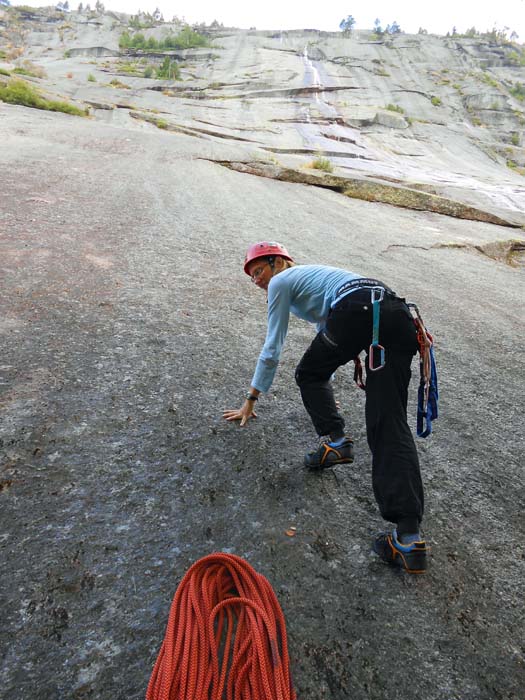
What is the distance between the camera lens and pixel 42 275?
4.84 meters

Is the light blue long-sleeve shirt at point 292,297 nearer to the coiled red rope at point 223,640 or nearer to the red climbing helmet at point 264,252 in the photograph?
the red climbing helmet at point 264,252

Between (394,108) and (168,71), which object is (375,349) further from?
(168,71)

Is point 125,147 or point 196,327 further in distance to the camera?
point 125,147

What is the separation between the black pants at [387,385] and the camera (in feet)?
6.75

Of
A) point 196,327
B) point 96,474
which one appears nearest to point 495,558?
point 96,474

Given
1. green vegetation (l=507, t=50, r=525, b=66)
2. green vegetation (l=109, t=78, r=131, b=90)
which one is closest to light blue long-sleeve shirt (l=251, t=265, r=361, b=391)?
green vegetation (l=109, t=78, r=131, b=90)

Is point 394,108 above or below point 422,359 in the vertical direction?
Result: above

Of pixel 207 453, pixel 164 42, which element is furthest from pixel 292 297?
pixel 164 42

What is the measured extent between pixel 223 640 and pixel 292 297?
1.77 metres

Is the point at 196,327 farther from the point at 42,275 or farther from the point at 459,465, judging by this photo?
the point at 459,465

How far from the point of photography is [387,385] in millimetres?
2164

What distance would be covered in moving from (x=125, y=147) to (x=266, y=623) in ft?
48.0

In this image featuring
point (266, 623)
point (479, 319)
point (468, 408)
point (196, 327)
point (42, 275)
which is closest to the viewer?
point (266, 623)

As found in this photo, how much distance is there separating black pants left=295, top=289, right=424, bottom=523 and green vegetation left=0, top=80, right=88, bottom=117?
22.0 meters
